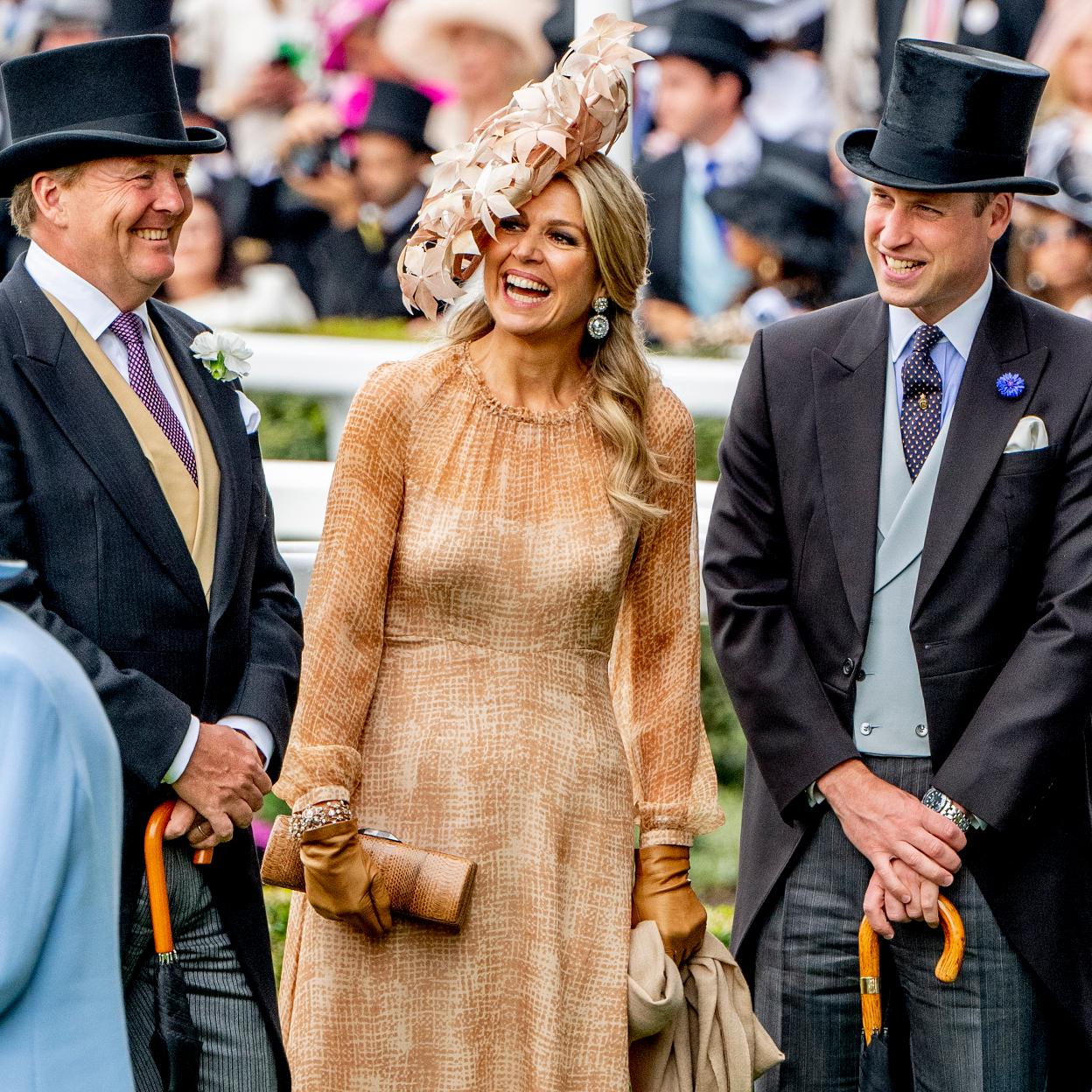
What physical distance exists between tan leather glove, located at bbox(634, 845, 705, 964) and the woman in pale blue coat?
155 centimetres

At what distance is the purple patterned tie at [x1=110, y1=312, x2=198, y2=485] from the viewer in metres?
3.42

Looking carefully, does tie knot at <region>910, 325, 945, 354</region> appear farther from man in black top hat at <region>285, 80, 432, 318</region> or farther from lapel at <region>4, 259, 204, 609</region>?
man in black top hat at <region>285, 80, 432, 318</region>

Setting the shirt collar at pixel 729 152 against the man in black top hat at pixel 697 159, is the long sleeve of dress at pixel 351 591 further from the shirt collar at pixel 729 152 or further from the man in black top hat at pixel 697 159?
the shirt collar at pixel 729 152

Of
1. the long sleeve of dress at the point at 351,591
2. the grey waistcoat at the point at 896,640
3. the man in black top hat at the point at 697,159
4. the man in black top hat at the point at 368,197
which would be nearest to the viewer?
the long sleeve of dress at the point at 351,591

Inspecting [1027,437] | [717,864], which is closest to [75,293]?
[1027,437]

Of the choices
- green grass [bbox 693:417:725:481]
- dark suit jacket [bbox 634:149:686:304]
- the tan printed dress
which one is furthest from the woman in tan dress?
dark suit jacket [bbox 634:149:686:304]

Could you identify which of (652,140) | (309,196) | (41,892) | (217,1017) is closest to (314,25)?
(309,196)

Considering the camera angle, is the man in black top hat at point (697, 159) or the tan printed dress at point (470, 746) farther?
the man in black top hat at point (697, 159)

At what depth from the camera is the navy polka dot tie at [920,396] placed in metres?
3.84

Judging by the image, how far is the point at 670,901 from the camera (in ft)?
11.9

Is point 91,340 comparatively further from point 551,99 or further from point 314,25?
point 314,25

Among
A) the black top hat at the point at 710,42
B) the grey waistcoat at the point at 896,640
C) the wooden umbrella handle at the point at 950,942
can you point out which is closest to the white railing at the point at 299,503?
the grey waistcoat at the point at 896,640

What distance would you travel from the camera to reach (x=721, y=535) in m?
3.93

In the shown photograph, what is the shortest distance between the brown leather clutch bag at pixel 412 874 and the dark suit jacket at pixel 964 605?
70 centimetres
